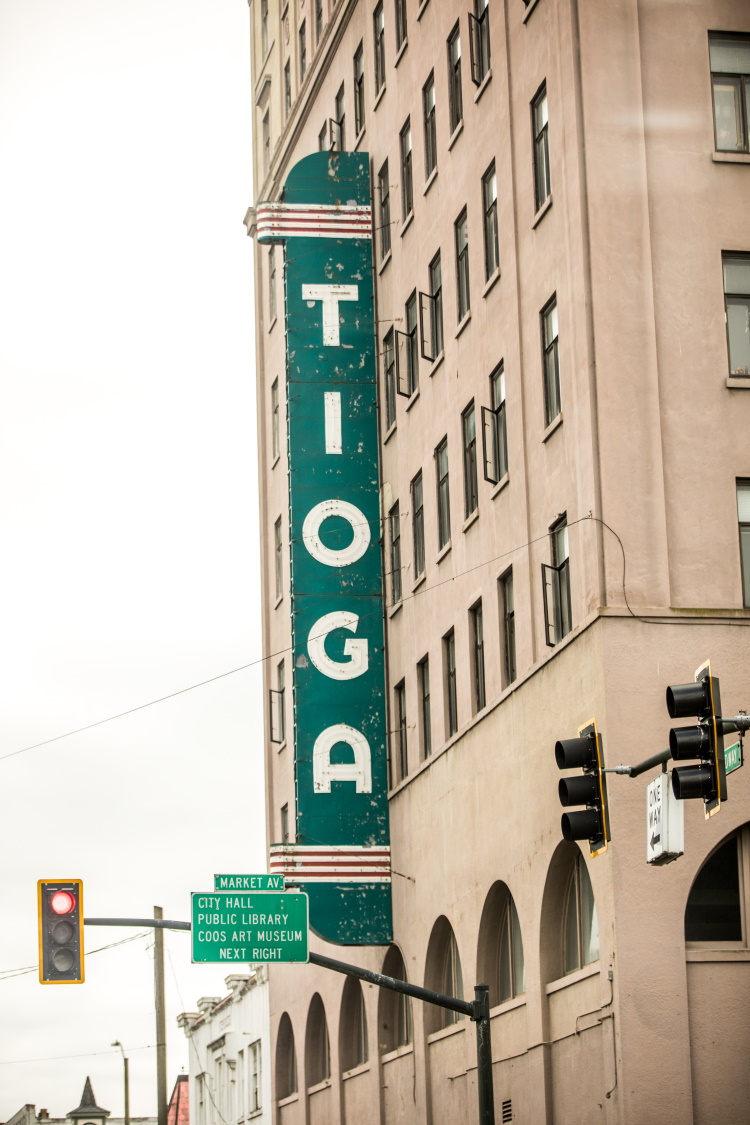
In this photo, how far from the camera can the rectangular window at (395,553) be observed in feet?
136

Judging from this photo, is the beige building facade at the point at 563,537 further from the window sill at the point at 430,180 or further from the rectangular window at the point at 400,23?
the rectangular window at the point at 400,23

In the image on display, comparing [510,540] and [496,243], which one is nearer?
[510,540]

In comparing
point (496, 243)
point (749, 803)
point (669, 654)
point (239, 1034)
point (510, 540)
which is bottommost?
point (239, 1034)

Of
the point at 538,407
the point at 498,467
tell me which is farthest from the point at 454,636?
the point at 538,407

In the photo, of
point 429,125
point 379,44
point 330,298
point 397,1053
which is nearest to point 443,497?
point 330,298

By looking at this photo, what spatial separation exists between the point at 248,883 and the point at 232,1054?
34228 millimetres

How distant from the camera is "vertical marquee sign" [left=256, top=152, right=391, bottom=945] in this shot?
130ft

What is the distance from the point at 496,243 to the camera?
117ft

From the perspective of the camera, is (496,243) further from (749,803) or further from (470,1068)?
(470,1068)

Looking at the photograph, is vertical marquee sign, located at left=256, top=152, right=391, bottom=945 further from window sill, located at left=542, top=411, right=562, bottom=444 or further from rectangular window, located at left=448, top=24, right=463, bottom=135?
window sill, located at left=542, top=411, right=562, bottom=444

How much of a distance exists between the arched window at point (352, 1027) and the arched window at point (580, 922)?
14883 mm

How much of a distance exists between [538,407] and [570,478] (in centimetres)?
225

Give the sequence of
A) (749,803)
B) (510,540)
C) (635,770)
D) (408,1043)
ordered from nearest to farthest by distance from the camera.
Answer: (635,770) < (749,803) < (510,540) < (408,1043)

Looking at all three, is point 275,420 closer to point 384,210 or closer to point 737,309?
point 384,210
